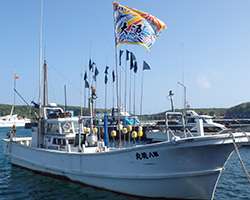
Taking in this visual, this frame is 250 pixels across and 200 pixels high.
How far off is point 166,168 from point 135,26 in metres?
7.23

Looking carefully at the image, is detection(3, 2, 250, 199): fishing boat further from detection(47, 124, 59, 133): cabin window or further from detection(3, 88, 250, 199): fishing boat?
detection(47, 124, 59, 133): cabin window

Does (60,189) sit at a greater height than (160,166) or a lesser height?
lesser

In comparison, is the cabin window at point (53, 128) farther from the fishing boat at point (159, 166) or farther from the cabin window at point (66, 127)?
the fishing boat at point (159, 166)

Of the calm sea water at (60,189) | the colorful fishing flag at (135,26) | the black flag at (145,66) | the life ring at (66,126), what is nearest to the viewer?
the calm sea water at (60,189)

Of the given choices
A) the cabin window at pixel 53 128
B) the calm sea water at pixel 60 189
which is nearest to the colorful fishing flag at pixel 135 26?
the cabin window at pixel 53 128

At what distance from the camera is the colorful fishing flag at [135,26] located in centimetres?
1175

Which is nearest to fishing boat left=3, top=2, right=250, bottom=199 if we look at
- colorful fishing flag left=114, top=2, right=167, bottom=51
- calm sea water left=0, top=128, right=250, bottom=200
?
calm sea water left=0, top=128, right=250, bottom=200

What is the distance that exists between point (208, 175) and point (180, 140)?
5.87ft

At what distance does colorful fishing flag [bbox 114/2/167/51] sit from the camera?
11.8 metres

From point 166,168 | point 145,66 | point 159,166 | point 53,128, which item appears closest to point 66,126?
point 53,128

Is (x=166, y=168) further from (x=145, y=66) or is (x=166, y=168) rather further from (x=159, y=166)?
(x=145, y=66)

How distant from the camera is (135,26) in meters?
11.7

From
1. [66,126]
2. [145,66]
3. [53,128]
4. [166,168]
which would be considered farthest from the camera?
[53,128]

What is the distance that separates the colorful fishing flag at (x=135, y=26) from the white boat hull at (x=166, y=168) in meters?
5.87
